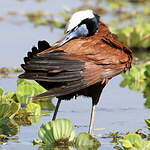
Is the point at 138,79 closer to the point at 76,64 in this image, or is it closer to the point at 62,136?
the point at 76,64

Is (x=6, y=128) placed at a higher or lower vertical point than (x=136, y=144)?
higher

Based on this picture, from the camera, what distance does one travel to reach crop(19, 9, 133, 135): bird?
4711mm

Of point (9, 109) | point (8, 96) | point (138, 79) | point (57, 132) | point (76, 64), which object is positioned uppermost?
point (138, 79)

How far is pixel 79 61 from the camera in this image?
4.83 m

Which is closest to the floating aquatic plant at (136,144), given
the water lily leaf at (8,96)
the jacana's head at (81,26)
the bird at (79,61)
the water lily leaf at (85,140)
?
the water lily leaf at (85,140)

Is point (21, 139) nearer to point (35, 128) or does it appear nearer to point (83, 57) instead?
point (35, 128)

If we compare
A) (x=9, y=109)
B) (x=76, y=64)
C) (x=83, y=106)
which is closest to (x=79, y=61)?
(x=76, y=64)

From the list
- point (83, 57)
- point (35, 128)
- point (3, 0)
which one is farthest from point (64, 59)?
point (3, 0)

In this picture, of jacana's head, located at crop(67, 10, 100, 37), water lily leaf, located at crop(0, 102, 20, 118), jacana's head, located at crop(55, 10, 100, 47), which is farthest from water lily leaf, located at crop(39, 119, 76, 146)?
jacana's head, located at crop(67, 10, 100, 37)

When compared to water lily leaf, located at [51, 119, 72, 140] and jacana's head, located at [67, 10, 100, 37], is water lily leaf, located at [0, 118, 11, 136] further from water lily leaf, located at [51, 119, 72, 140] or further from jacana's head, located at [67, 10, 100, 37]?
jacana's head, located at [67, 10, 100, 37]

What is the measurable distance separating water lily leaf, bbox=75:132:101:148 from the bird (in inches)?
14.8

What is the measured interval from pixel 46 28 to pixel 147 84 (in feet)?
12.5

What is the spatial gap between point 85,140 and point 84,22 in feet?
3.98

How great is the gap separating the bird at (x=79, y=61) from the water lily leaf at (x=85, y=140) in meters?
0.38
